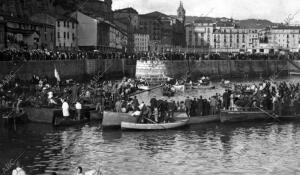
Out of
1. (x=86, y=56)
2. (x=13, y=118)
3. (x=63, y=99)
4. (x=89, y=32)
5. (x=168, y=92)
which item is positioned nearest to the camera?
(x=13, y=118)

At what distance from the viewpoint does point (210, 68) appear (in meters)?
109

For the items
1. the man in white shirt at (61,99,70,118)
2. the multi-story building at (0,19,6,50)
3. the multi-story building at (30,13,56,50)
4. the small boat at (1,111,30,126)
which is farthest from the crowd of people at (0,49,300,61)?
the man in white shirt at (61,99,70,118)

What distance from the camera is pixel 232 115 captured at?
42.2 m

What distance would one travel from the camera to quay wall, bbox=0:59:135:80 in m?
60.3

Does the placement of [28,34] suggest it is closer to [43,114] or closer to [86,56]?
[86,56]

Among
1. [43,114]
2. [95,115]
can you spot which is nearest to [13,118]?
[43,114]

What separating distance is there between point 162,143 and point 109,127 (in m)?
4.97

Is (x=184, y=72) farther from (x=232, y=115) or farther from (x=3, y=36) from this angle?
(x=232, y=115)

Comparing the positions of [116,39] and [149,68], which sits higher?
[116,39]

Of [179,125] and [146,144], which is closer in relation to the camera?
[146,144]

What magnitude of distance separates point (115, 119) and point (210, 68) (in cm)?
7265

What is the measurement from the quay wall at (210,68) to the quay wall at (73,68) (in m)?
3.26

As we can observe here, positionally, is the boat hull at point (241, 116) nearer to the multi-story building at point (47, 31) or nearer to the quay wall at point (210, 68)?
the quay wall at point (210, 68)

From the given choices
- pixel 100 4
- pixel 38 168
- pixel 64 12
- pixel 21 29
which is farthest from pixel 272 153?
pixel 100 4
